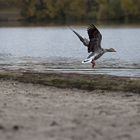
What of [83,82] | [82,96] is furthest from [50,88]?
[82,96]

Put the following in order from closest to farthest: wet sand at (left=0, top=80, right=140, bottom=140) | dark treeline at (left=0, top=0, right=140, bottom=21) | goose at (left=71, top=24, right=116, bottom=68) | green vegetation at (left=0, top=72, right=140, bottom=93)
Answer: wet sand at (left=0, top=80, right=140, bottom=140), green vegetation at (left=0, top=72, right=140, bottom=93), goose at (left=71, top=24, right=116, bottom=68), dark treeline at (left=0, top=0, right=140, bottom=21)

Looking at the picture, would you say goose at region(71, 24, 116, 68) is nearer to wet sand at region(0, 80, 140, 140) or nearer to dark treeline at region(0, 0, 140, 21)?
wet sand at region(0, 80, 140, 140)

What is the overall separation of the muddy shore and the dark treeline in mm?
109834

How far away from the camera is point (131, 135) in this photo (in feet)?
34.8

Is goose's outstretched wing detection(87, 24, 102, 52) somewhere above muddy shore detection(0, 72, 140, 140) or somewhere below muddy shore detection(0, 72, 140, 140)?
above

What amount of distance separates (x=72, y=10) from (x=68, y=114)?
4868 inches

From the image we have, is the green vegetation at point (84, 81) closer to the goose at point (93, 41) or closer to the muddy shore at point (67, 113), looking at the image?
the muddy shore at point (67, 113)

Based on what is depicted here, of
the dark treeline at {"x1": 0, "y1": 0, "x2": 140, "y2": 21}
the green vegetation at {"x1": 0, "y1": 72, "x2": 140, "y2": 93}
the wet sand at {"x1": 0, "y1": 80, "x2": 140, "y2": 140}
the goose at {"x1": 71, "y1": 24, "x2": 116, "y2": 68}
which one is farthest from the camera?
the dark treeline at {"x1": 0, "y1": 0, "x2": 140, "y2": 21}

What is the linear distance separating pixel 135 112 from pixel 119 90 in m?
4.66

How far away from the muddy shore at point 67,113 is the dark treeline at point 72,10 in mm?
109834

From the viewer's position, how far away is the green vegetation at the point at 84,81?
1816 cm

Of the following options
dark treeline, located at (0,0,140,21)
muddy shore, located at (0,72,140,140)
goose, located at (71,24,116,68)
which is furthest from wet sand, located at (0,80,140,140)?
dark treeline, located at (0,0,140,21)

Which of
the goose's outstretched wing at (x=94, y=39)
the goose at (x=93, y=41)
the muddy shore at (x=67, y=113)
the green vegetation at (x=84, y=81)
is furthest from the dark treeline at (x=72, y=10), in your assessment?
the muddy shore at (x=67, y=113)

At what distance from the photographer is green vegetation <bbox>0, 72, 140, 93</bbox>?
18156 mm
